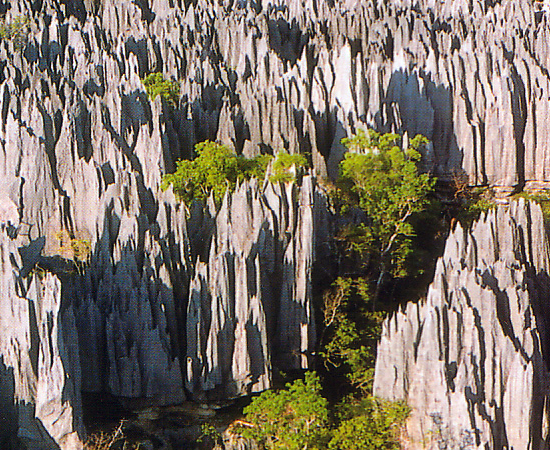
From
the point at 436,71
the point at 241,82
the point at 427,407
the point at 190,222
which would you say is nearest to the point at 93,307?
the point at 190,222

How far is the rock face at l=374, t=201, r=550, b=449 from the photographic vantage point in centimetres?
1330

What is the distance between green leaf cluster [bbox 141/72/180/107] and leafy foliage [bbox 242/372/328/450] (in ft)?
38.0

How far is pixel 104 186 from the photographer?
61.0ft

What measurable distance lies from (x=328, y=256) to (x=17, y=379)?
927 cm

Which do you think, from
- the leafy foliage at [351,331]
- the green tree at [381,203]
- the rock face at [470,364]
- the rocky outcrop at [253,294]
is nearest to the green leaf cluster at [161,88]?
the green tree at [381,203]

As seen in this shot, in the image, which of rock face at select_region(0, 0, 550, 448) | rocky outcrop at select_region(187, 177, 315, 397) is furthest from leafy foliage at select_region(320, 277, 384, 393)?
rock face at select_region(0, 0, 550, 448)

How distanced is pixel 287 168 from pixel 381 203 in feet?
8.55

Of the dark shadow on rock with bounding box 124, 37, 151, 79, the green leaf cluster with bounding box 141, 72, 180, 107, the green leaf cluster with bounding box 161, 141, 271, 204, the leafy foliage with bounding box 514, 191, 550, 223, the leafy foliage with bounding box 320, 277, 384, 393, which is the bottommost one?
the leafy foliage with bounding box 320, 277, 384, 393

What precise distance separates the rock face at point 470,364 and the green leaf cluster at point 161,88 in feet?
39.4

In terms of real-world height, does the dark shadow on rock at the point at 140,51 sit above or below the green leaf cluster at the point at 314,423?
above

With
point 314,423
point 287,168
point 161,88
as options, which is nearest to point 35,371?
point 314,423

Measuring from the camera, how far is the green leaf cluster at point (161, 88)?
2383 centimetres

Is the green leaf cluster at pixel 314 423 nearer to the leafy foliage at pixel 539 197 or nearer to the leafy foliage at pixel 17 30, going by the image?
the leafy foliage at pixel 539 197

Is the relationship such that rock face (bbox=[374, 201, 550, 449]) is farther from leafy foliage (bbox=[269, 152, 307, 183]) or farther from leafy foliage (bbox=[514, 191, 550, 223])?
leafy foliage (bbox=[514, 191, 550, 223])
